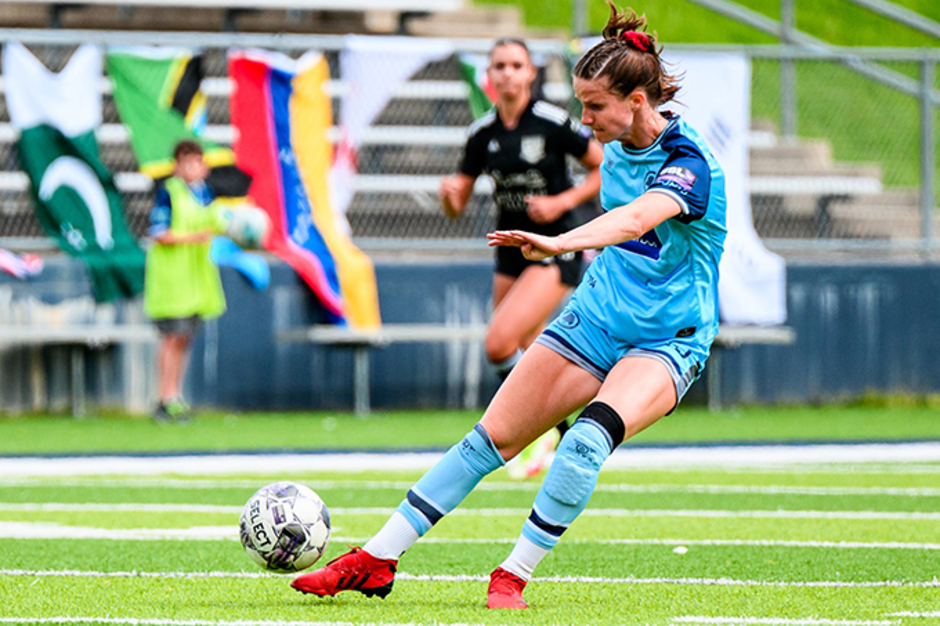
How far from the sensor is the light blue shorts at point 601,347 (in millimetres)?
4551

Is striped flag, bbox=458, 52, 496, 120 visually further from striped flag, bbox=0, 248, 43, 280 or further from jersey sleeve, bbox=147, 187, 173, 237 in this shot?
striped flag, bbox=0, 248, 43, 280

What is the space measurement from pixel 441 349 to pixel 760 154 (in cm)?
473

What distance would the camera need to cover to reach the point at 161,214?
1253 centimetres

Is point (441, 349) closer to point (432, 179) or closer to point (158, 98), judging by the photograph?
point (432, 179)

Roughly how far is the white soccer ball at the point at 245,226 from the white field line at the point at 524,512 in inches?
229

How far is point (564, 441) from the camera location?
14.2 ft

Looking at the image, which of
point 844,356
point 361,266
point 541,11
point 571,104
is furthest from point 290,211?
point 541,11

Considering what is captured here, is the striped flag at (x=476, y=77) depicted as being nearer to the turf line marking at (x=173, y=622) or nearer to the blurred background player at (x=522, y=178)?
the blurred background player at (x=522, y=178)

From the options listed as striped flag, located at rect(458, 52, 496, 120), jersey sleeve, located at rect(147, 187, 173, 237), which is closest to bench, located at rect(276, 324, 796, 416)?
jersey sleeve, located at rect(147, 187, 173, 237)

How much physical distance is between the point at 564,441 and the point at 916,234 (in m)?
11.7

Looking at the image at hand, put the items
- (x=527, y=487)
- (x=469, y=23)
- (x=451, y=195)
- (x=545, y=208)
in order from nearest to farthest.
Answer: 1. (x=451, y=195)
2. (x=545, y=208)
3. (x=527, y=487)
4. (x=469, y=23)

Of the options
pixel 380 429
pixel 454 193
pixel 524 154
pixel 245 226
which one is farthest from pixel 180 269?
pixel 454 193

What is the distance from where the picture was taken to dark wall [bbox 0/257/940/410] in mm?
13195

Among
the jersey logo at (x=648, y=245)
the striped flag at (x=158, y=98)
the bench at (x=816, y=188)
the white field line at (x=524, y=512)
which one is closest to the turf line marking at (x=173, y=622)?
the jersey logo at (x=648, y=245)
